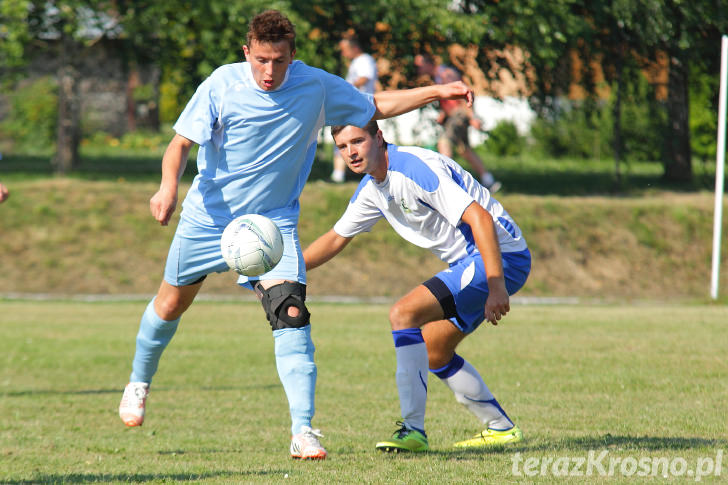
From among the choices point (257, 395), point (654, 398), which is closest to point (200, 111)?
point (257, 395)

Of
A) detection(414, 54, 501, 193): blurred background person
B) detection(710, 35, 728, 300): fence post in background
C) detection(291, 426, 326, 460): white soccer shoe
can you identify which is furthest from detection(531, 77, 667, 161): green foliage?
detection(291, 426, 326, 460): white soccer shoe

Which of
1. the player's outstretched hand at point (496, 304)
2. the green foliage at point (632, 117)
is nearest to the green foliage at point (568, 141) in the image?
the green foliage at point (632, 117)

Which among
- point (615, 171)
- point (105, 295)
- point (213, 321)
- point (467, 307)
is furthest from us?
point (615, 171)

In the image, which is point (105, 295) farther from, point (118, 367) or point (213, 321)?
point (118, 367)

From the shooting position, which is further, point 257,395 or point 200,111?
point 257,395

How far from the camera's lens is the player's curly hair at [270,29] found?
514 cm

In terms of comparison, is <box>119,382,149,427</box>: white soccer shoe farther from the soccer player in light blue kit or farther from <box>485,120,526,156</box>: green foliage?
<box>485,120,526,156</box>: green foliage

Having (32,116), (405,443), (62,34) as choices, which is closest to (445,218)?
(405,443)

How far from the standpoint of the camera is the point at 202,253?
575 centimetres

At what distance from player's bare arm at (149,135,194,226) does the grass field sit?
52.9 inches

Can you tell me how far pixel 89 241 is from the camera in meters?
16.4

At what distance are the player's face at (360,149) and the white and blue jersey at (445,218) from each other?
0.46 ft

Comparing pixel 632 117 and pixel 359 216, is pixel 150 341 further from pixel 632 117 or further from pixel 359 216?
pixel 632 117

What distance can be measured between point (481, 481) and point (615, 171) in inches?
623
